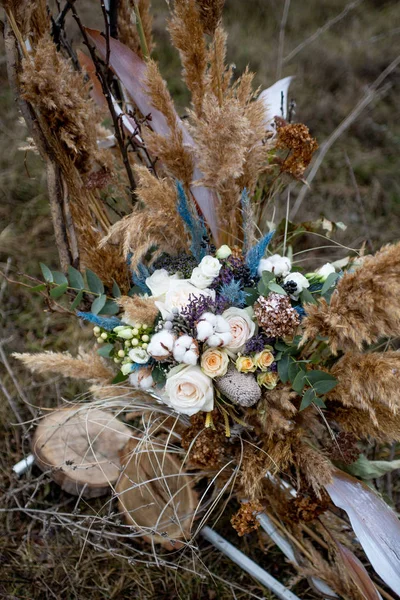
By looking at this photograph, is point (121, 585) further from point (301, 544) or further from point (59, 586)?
point (301, 544)

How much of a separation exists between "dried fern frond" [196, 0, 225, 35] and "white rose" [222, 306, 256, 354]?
0.48m

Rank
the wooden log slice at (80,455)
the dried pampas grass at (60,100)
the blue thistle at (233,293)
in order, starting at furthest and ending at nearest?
the wooden log slice at (80,455) < the blue thistle at (233,293) < the dried pampas grass at (60,100)

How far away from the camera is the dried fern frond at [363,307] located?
646 millimetres

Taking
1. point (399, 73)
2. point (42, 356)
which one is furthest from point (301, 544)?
point (399, 73)

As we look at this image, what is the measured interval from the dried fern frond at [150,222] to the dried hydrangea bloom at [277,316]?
0.69 feet

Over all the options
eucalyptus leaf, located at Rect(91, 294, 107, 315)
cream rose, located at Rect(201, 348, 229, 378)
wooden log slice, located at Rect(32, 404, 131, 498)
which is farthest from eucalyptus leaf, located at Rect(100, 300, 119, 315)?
wooden log slice, located at Rect(32, 404, 131, 498)

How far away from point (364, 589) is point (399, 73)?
8.00ft

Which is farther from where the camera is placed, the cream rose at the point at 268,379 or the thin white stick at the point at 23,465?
the thin white stick at the point at 23,465

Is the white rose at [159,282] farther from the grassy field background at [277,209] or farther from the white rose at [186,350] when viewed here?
the grassy field background at [277,209]

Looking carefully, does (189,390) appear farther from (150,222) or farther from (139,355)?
(150,222)

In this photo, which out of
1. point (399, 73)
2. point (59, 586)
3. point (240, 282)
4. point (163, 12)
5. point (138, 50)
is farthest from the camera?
point (163, 12)

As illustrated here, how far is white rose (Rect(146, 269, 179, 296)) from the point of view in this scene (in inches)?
35.9

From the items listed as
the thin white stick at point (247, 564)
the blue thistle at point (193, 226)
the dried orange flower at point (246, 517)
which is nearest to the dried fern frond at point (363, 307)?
the blue thistle at point (193, 226)

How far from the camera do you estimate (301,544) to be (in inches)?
45.3
